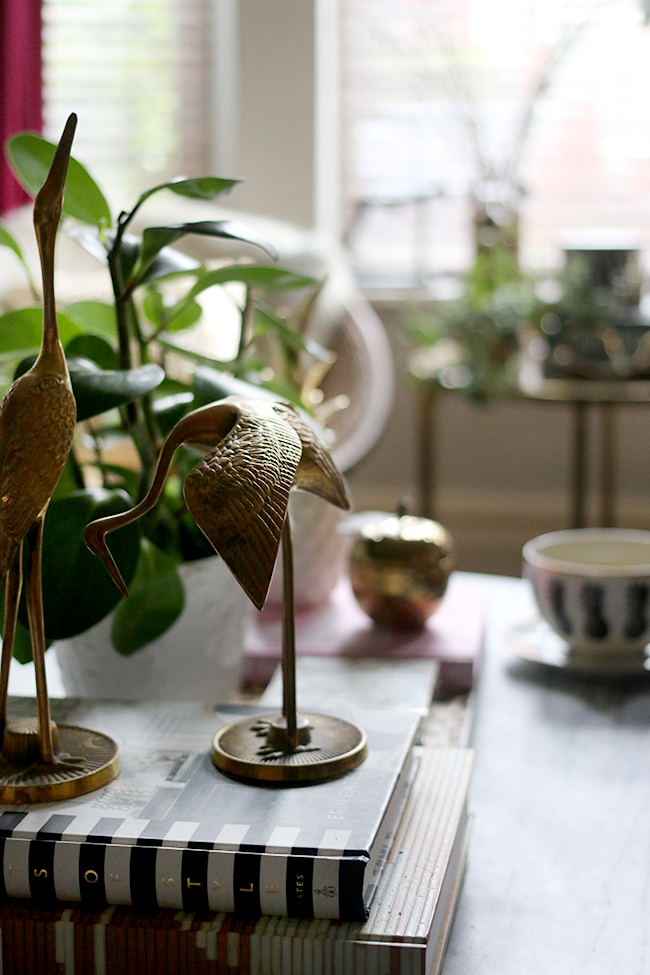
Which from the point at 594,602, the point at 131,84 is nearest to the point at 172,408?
the point at 594,602

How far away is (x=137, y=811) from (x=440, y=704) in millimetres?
399

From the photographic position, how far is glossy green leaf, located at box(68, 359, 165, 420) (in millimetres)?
600

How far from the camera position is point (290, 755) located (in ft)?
1.85

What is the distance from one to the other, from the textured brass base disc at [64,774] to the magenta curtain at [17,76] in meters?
2.25

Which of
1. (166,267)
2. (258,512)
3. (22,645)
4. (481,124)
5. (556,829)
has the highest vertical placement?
(481,124)

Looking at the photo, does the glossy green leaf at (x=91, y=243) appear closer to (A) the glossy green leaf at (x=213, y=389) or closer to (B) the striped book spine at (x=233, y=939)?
(A) the glossy green leaf at (x=213, y=389)

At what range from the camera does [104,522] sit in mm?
485

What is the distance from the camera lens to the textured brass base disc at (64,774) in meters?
0.52

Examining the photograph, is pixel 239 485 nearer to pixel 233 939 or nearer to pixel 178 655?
pixel 233 939

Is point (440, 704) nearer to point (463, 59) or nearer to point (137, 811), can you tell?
point (137, 811)

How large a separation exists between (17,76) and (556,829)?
2.40 m

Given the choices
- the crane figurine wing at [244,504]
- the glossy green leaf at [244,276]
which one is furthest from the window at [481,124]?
the crane figurine wing at [244,504]

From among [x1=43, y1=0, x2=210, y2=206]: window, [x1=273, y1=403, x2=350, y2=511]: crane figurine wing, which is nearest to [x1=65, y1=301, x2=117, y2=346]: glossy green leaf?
[x1=273, y1=403, x2=350, y2=511]: crane figurine wing

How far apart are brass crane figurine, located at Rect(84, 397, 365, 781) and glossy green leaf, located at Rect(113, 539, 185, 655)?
0.13 meters
